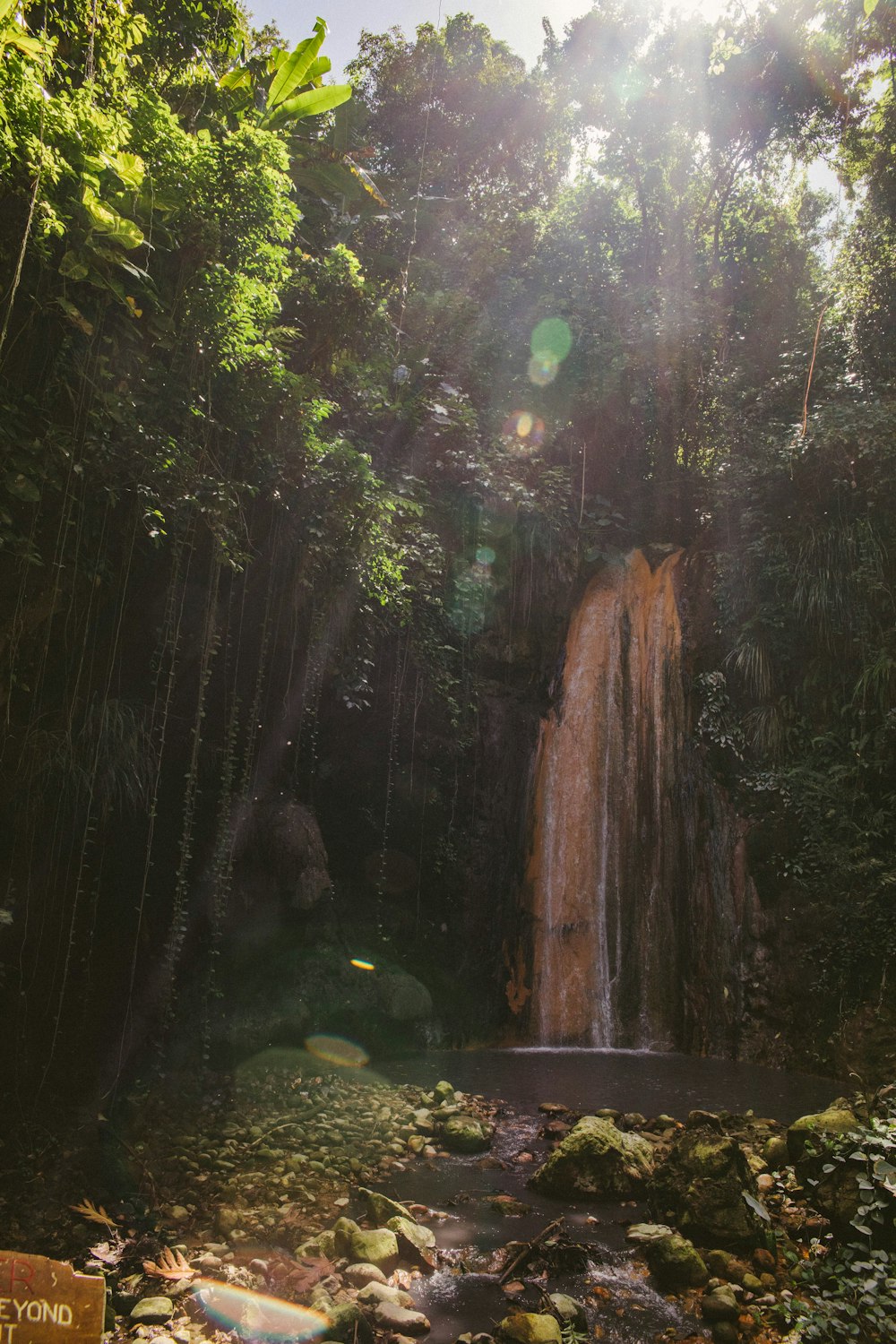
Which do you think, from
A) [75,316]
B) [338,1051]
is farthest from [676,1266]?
[75,316]

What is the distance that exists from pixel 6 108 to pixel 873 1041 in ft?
33.7

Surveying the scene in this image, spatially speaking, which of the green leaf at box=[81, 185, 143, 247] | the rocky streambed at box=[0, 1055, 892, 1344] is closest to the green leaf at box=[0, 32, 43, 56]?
the green leaf at box=[81, 185, 143, 247]

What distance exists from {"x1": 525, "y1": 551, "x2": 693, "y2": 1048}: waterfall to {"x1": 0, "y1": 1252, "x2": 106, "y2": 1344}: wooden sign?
9.41m

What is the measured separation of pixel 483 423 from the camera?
1512 centimetres

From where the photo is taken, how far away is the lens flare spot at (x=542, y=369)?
52.1 feet

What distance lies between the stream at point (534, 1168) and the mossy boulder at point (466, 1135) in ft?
0.43

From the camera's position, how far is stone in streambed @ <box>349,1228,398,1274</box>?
4.18 metres

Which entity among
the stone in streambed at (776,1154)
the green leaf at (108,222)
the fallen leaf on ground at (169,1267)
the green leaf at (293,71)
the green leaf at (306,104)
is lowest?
the fallen leaf on ground at (169,1267)

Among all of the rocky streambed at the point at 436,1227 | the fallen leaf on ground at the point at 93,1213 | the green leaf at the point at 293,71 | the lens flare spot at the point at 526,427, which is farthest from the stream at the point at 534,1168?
the lens flare spot at the point at 526,427

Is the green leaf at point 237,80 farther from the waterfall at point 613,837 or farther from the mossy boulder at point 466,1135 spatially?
the mossy boulder at point 466,1135

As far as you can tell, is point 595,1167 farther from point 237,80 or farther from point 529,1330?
point 237,80

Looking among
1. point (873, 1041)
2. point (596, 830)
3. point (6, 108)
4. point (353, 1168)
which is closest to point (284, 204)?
point (6, 108)

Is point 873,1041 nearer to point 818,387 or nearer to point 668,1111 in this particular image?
point 668,1111

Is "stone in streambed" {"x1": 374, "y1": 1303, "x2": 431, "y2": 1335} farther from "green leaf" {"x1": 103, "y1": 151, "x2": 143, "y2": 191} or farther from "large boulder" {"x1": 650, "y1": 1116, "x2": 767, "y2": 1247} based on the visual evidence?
"green leaf" {"x1": 103, "y1": 151, "x2": 143, "y2": 191}
